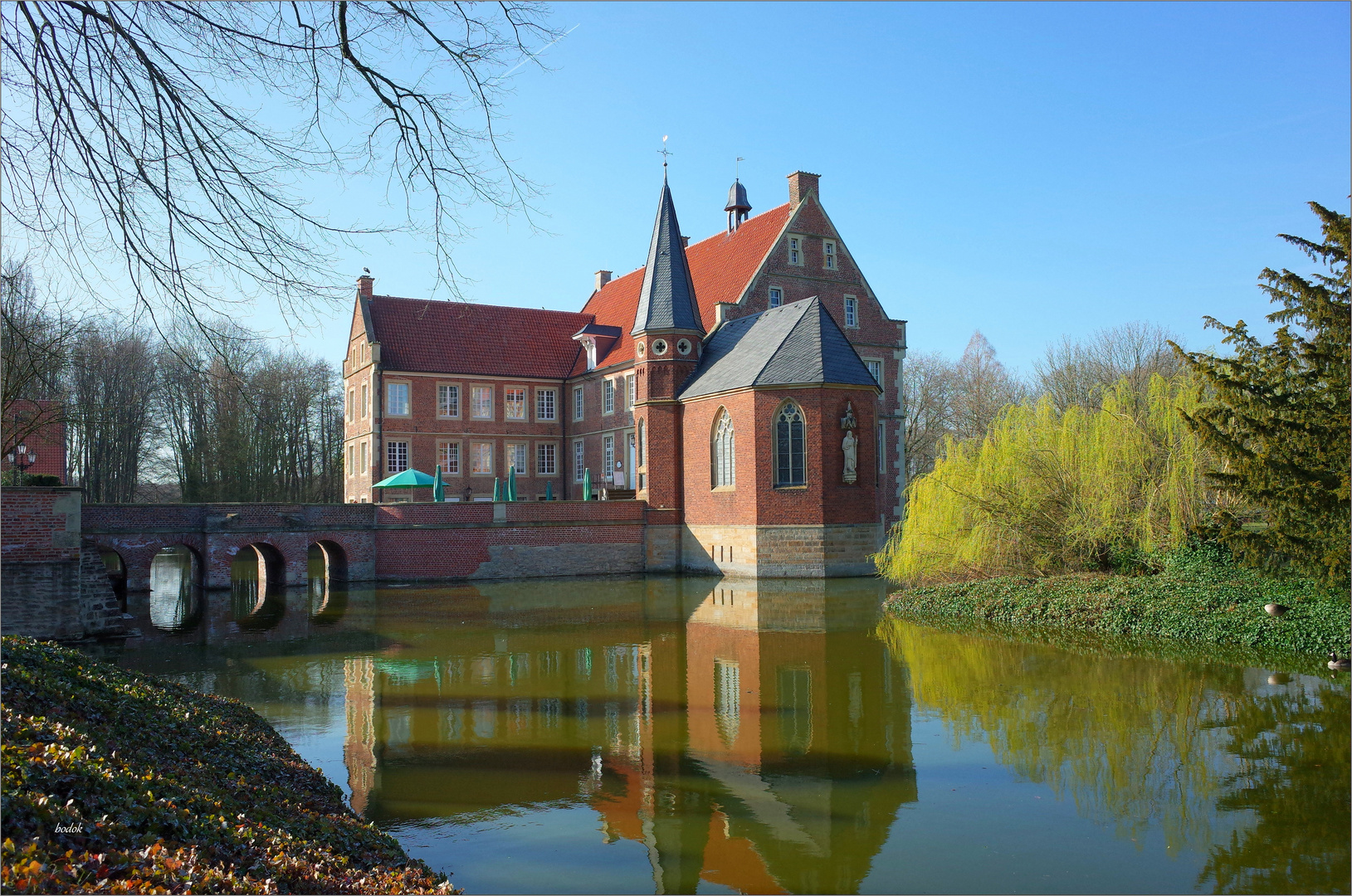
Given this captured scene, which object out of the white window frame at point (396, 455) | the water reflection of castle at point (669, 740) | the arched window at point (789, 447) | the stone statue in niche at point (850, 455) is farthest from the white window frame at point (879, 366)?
the water reflection of castle at point (669, 740)

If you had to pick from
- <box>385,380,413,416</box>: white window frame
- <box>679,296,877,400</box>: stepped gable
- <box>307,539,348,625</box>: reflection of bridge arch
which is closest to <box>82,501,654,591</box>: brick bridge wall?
<box>307,539,348,625</box>: reflection of bridge arch

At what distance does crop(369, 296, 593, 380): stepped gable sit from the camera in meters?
35.7

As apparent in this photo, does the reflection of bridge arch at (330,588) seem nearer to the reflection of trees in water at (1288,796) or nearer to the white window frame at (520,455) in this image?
the white window frame at (520,455)

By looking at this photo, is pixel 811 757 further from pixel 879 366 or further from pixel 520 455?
pixel 520 455

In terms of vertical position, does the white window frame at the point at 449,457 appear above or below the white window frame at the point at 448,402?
below

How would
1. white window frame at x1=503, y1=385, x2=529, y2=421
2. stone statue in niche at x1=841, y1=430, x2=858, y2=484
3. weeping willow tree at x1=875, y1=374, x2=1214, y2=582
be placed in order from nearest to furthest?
weeping willow tree at x1=875, y1=374, x2=1214, y2=582 → stone statue in niche at x1=841, y1=430, x2=858, y2=484 → white window frame at x1=503, y1=385, x2=529, y2=421

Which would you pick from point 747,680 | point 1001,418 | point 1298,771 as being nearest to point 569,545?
point 1001,418

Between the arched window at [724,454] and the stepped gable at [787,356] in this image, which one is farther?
the arched window at [724,454]

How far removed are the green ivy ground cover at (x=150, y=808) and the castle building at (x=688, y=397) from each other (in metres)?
20.3

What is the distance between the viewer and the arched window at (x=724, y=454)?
27562mm

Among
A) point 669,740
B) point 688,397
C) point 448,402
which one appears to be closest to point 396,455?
point 448,402

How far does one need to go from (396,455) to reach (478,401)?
3872 millimetres

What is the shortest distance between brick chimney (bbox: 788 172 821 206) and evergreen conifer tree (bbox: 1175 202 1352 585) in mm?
21028

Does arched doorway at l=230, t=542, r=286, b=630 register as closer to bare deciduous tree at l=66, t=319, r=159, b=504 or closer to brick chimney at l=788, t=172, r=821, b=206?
bare deciduous tree at l=66, t=319, r=159, b=504
